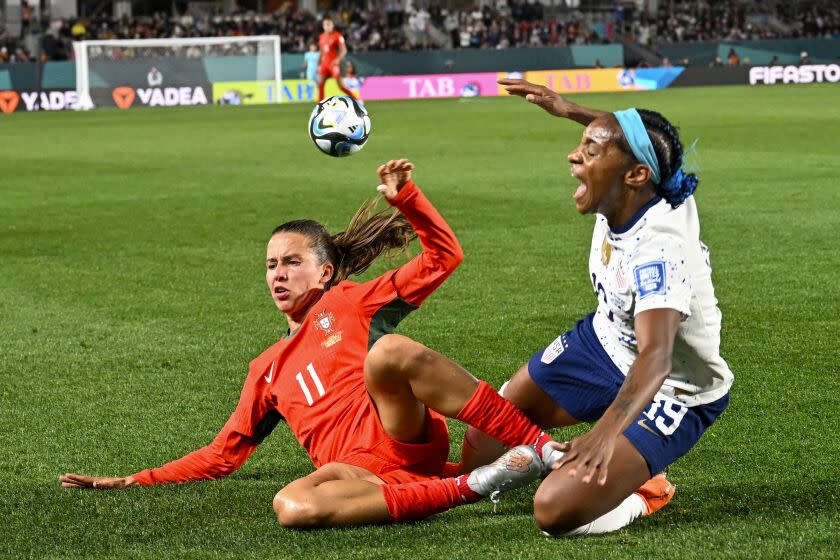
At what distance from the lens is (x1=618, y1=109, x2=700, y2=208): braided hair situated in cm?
395

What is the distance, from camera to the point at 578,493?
12.9 ft

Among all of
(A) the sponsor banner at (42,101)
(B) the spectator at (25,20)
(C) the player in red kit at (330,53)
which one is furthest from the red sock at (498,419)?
(B) the spectator at (25,20)

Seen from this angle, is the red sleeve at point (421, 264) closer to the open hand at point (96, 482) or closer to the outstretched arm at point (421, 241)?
the outstretched arm at point (421, 241)

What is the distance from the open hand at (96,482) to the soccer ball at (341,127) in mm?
3571

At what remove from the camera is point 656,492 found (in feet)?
14.3

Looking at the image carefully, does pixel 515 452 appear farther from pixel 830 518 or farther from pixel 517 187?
pixel 517 187

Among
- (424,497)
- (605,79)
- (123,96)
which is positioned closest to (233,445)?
(424,497)

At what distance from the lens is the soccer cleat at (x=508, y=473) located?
4.10 metres

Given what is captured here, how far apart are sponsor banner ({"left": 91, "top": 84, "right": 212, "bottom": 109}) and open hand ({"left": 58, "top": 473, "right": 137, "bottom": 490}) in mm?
30898

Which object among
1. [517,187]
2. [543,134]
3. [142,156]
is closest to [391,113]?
[543,134]

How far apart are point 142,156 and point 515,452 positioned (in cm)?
1685

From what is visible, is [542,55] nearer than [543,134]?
No

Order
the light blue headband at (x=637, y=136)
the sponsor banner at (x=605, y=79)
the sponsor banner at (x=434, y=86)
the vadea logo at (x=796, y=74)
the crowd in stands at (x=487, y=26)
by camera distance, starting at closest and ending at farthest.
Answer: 1. the light blue headband at (x=637, y=136)
2. the sponsor banner at (x=434, y=86)
3. the sponsor banner at (x=605, y=79)
4. the vadea logo at (x=796, y=74)
5. the crowd in stands at (x=487, y=26)

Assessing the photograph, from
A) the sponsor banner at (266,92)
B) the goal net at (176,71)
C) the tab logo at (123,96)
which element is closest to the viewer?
the goal net at (176,71)
